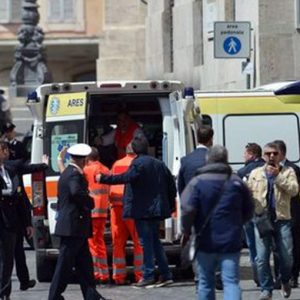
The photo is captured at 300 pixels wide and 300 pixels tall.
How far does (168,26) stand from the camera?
109ft

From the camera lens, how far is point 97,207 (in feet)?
50.3

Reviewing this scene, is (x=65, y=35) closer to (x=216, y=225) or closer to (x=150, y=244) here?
(x=150, y=244)

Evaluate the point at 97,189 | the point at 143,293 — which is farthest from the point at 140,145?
the point at 143,293

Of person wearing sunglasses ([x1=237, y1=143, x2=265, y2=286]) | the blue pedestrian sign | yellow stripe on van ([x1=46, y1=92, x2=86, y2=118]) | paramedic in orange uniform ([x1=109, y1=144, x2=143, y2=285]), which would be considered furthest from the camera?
the blue pedestrian sign

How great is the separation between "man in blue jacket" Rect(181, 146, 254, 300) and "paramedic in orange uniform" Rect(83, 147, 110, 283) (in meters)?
4.27

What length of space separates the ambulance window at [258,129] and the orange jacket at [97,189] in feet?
15.4

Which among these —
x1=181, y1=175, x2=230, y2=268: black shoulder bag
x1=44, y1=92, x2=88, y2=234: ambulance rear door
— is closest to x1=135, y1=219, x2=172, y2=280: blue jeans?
x1=44, y1=92, x2=88, y2=234: ambulance rear door

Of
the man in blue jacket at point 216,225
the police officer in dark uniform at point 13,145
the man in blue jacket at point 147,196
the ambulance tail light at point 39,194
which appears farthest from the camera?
the police officer in dark uniform at point 13,145

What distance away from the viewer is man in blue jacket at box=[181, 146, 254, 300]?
1102cm

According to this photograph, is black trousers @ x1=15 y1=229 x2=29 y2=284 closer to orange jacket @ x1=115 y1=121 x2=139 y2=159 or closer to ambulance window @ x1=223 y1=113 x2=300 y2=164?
orange jacket @ x1=115 y1=121 x2=139 y2=159

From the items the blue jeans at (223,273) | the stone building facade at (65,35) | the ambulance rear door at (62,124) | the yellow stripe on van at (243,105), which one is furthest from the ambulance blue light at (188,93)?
the stone building facade at (65,35)

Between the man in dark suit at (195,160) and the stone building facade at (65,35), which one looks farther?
the stone building facade at (65,35)

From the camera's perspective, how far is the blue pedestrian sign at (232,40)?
21734 millimetres

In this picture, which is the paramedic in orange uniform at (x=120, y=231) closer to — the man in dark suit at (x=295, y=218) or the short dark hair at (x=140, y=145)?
the short dark hair at (x=140, y=145)
